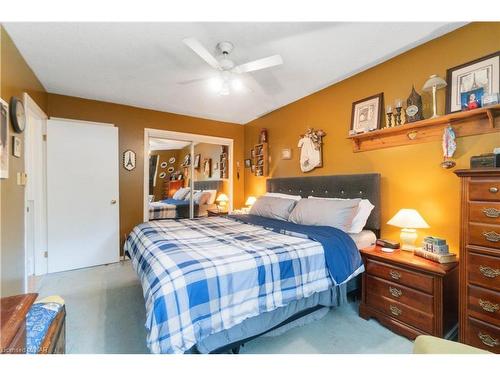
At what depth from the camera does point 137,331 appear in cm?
186

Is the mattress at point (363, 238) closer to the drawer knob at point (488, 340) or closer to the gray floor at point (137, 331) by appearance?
the gray floor at point (137, 331)

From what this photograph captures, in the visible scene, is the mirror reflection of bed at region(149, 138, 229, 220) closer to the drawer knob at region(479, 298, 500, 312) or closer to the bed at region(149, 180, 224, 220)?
the bed at region(149, 180, 224, 220)

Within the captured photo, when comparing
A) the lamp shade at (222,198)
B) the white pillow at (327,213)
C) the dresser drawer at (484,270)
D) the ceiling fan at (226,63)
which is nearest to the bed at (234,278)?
the white pillow at (327,213)

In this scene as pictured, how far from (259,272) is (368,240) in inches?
54.5

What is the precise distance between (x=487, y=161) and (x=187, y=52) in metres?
2.56

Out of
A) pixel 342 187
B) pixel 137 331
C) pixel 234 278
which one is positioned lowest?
pixel 137 331

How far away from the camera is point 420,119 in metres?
2.06

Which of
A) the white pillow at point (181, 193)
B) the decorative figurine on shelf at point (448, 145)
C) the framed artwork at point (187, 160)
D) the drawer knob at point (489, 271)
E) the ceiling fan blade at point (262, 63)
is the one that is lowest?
the drawer knob at point (489, 271)

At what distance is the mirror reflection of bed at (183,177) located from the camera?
160 inches

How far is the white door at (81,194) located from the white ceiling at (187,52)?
626 mm

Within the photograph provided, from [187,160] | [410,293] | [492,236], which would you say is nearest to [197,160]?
[187,160]

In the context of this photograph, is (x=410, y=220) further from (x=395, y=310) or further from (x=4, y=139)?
(x=4, y=139)

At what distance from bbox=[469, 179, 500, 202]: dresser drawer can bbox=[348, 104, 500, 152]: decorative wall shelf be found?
0.63 meters
